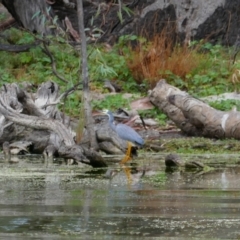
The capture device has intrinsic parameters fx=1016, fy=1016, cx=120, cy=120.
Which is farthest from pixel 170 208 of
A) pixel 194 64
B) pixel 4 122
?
pixel 194 64

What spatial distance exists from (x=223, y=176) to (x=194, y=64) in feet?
26.4

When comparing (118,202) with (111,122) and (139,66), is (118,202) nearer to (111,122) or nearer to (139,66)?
(111,122)

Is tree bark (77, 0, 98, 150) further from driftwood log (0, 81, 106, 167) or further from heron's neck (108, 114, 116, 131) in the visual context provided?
heron's neck (108, 114, 116, 131)

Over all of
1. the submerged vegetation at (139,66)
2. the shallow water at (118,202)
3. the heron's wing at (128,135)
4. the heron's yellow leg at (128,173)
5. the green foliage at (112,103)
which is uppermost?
the submerged vegetation at (139,66)

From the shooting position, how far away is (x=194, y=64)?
1781cm

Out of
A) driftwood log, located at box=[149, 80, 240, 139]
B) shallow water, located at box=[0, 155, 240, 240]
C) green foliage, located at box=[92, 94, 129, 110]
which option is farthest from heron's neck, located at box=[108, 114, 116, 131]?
green foliage, located at box=[92, 94, 129, 110]

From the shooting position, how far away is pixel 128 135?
40.9 feet

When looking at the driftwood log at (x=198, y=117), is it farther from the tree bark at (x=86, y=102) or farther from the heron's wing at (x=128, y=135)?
the tree bark at (x=86, y=102)

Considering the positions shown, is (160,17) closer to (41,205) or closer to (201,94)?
(201,94)

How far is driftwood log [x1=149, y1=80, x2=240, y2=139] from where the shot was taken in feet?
45.2

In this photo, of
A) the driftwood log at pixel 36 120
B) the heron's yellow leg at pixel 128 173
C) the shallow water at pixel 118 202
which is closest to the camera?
the shallow water at pixel 118 202

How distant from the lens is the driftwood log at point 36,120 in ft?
41.2

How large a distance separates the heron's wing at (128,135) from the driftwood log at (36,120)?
0.47 metres

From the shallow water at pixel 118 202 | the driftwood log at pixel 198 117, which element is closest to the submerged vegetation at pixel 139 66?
the driftwood log at pixel 198 117
